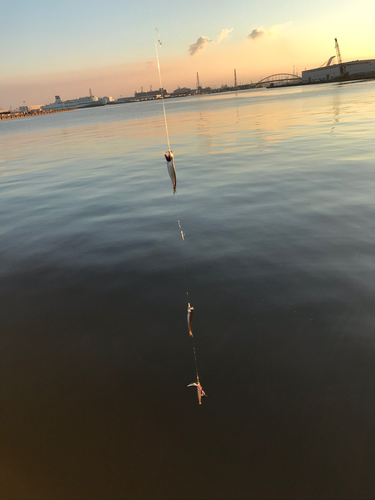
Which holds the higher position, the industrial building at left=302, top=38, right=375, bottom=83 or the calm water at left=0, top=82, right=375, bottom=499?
the industrial building at left=302, top=38, right=375, bottom=83

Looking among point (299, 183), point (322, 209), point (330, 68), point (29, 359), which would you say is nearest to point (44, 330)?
point (29, 359)

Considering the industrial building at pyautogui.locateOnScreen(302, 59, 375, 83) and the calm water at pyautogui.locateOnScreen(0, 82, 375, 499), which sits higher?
the industrial building at pyautogui.locateOnScreen(302, 59, 375, 83)

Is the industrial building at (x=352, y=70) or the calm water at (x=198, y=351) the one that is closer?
the calm water at (x=198, y=351)

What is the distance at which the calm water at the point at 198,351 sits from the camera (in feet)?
12.8

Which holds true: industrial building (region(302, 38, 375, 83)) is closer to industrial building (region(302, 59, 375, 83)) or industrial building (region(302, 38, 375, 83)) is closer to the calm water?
industrial building (region(302, 59, 375, 83))

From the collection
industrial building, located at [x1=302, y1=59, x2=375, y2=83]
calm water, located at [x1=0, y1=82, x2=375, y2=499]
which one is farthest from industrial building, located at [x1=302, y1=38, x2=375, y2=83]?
calm water, located at [x1=0, y1=82, x2=375, y2=499]

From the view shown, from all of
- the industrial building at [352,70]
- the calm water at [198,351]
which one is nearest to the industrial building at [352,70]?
the industrial building at [352,70]

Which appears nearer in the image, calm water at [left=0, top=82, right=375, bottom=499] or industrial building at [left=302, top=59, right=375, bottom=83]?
calm water at [left=0, top=82, right=375, bottom=499]

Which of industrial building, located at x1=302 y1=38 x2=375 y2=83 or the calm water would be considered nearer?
the calm water

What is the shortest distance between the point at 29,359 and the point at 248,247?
18.5 ft

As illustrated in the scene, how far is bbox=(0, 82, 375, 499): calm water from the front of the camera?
12.8ft

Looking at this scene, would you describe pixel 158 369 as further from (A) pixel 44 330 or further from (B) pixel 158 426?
(A) pixel 44 330

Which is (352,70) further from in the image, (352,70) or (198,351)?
(198,351)

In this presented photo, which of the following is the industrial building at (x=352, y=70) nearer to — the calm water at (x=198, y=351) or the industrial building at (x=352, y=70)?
the industrial building at (x=352, y=70)
